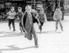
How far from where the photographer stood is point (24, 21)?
6438 mm

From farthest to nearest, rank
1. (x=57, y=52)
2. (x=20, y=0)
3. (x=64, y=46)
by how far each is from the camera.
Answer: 1. (x=20, y=0)
2. (x=64, y=46)
3. (x=57, y=52)

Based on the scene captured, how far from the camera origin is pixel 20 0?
58.7 feet

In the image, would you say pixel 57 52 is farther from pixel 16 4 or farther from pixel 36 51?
pixel 16 4

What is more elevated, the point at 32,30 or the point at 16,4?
the point at 16,4

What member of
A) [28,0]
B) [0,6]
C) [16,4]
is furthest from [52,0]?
[0,6]

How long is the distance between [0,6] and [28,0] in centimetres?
315

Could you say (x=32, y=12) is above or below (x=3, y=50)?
above

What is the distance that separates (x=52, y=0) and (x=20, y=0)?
3.56 metres

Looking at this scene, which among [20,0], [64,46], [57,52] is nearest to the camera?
[57,52]

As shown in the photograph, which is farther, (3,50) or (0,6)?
(0,6)

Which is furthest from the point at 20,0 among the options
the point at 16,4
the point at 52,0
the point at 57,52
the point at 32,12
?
the point at 57,52

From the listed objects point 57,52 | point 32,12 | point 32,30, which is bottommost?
point 57,52

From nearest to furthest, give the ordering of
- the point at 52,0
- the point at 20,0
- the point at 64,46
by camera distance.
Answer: the point at 64,46 < the point at 52,0 < the point at 20,0

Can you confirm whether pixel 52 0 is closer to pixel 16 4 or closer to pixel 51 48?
pixel 16 4
